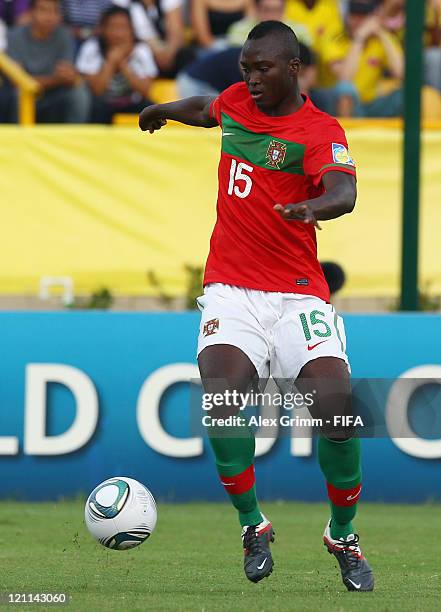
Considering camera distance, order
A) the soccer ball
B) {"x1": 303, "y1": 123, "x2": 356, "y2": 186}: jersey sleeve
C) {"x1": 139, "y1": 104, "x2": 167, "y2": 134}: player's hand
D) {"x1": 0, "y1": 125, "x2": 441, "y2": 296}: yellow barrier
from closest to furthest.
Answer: {"x1": 303, "y1": 123, "x2": 356, "y2": 186}: jersey sleeve
the soccer ball
{"x1": 139, "y1": 104, "x2": 167, "y2": 134}: player's hand
{"x1": 0, "y1": 125, "x2": 441, "y2": 296}: yellow barrier

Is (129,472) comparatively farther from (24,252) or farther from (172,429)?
(24,252)

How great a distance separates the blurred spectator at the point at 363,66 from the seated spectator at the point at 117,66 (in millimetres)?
1758

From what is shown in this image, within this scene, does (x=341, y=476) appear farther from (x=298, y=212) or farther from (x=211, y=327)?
(x=298, y=212)

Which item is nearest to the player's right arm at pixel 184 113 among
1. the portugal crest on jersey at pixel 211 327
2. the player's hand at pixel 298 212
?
the portugal crest on jersey at pixel 211 327

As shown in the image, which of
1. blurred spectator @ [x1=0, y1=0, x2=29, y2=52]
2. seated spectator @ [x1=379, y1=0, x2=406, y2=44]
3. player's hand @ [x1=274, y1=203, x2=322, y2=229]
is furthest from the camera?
seated spectator @ [x1=379, y1=0, x2=406, y2=44]

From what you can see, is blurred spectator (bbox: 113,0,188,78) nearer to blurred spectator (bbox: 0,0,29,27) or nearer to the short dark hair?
blurred spectator (bbox: 0,0,29,27)

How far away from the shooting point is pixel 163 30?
46.6ft

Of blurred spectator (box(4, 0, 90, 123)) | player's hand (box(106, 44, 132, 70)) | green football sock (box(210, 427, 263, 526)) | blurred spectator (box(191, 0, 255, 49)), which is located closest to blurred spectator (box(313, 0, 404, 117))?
blurred spectator (box(191, 0, 255, 49))

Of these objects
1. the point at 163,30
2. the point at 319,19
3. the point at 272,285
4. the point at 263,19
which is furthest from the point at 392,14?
the point at 272,285

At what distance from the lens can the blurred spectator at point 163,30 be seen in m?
14.0

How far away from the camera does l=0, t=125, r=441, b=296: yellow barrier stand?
38.3ft

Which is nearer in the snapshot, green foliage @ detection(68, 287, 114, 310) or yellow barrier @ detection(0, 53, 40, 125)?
green foliage @ detection(68, 287, 114, 310)

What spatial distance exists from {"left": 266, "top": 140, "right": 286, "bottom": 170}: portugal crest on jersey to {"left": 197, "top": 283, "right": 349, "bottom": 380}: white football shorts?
0.57 metres

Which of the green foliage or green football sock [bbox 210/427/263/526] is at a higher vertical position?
green football sock [bbox 210/427/263/526]
